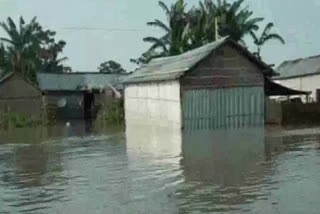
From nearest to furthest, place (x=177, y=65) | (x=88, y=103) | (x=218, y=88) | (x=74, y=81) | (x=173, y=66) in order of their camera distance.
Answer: (x=218, y=88) < (x=177, y=65) < (x=173, y=66) < (x=88, y=103) < (x=74, y=81)

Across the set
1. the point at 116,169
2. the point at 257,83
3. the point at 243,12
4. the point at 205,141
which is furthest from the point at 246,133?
the point at 243,12

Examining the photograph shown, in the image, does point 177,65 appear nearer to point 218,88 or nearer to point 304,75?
point 218,88

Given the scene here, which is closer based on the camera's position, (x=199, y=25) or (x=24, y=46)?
(x=199, y=25)

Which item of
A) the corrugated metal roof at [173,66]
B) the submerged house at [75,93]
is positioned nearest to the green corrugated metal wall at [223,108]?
the corrugated metal roof at [173,66]

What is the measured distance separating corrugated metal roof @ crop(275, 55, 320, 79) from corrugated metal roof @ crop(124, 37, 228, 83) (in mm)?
13286

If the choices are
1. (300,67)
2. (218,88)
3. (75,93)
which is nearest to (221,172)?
(218,88)

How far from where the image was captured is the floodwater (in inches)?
415

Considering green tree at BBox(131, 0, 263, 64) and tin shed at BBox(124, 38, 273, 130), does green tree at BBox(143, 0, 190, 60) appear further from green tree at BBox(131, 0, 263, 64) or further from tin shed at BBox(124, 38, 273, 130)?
tin shed at BBox(124, 38, 273, 130)

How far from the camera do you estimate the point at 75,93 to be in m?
54.1

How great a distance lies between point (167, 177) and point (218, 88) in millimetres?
18137

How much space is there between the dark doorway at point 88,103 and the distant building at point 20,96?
9602 mm

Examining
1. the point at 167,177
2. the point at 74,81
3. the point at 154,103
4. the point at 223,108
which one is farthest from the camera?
the point at 74,81

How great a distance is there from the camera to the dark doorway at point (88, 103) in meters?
54.6

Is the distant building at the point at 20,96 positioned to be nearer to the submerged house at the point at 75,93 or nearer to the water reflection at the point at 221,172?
the submerged house at the point at 75,93
